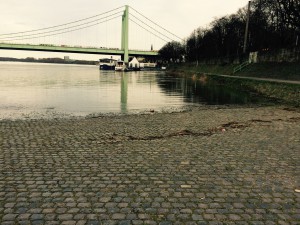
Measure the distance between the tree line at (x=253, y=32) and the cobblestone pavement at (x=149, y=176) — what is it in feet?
95.6

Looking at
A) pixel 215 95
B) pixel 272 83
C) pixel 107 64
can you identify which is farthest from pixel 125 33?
pixel 272 83

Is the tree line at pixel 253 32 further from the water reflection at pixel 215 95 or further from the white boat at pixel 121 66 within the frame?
the white boat at pixel 121 66

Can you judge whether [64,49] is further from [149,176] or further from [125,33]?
[149,176]

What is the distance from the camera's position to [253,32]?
180 feet

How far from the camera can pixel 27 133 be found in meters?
9.77

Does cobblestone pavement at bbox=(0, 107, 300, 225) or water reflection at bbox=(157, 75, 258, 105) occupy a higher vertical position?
cobblestone pavement at bbox=(0, 107, 300, 225)

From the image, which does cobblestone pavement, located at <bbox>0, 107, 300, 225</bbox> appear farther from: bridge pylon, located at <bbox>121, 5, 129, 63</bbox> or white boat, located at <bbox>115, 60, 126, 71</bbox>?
bridge pylon, located at <bbox>121, 5, 129, 63</bbox>

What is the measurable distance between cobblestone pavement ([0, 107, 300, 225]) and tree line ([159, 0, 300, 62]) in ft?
95.6

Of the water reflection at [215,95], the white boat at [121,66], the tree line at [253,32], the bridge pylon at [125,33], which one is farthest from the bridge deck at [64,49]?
the water reflection at [215,95]

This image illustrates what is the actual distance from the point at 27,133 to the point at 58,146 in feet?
7.63

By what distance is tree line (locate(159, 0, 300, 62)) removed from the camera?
37.3m

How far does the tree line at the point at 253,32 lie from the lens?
3731cm

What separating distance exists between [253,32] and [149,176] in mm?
54925

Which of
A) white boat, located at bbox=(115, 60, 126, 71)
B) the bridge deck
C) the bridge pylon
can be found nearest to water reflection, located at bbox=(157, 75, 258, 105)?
white boat, located at bbox=(115, 60, 126, 71)
